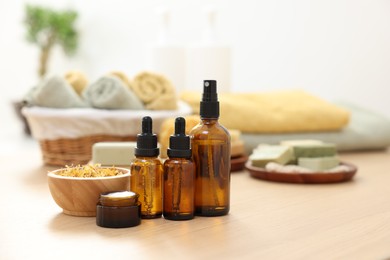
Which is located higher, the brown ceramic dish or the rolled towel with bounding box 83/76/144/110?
the rolled towel with bounding box 83/76/144/110

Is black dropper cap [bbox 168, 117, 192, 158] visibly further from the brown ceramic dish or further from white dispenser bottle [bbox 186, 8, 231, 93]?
white dispenser bottle [bbox 186, 8, 231, 93]

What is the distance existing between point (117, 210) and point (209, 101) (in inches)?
8.0

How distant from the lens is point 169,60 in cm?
202

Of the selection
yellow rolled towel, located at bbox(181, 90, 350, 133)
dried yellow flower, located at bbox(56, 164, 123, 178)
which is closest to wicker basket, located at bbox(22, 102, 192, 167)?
yellow rolled towel, located at bbox(181, 90, 350, 133)

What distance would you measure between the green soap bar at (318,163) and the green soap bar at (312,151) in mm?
12

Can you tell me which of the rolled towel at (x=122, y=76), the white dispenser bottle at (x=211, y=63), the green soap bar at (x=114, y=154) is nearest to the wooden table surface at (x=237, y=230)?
the green soap bar at (x=114, y=154)

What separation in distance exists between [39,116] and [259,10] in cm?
109

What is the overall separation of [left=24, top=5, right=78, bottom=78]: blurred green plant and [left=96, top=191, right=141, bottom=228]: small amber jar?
7.34 feet

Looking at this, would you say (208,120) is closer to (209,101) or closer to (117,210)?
(209,101)

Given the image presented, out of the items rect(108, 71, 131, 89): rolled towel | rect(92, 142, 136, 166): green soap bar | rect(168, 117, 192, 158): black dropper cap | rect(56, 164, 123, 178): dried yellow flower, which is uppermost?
rect(108, 71, 131, 89): rolled towel

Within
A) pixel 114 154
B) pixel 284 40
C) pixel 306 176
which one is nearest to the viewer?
pixel 114 154

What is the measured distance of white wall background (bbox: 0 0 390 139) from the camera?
1972 mm

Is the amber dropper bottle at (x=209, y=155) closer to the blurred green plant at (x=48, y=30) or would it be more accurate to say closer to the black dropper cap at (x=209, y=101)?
the black dropper cap at (x=209, y=101)

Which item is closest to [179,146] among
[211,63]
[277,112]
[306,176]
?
[306,176]
